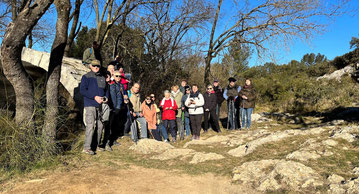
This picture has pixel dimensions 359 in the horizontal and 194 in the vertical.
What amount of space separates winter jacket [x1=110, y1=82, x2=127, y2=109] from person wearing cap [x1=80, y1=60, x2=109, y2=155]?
23.9 inches

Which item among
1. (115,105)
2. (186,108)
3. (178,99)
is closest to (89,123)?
(115,105)

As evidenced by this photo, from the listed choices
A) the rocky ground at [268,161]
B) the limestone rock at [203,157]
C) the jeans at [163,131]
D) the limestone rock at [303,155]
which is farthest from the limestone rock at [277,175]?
the jeans at [163,131]

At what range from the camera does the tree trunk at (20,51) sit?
163 inches

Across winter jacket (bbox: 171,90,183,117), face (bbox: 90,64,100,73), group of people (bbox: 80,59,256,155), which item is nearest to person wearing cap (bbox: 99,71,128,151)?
group of people (bbox: 80,59,256,155)

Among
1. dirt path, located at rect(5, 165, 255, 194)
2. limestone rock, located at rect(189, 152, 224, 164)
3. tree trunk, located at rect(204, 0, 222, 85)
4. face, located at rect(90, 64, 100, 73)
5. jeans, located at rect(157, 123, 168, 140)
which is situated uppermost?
Answer: tree trunk, located at rect(204, 0, 222, 85)

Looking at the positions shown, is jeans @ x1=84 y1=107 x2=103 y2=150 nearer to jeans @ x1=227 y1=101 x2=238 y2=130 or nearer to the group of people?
the group of people

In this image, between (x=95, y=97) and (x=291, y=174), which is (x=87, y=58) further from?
(x=291, y=174)

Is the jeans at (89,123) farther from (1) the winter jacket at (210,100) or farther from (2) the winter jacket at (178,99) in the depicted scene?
(1) the winter jacket at (210,100)

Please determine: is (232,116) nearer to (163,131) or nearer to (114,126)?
(163,131)

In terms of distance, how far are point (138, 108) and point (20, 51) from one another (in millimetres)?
3466

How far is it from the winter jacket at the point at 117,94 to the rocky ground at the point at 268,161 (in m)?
1.02

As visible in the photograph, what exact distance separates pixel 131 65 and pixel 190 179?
841 centimetres

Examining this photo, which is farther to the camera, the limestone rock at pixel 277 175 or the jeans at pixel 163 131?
the jeans at pixel 163 131

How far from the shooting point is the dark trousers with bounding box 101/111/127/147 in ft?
19.7
